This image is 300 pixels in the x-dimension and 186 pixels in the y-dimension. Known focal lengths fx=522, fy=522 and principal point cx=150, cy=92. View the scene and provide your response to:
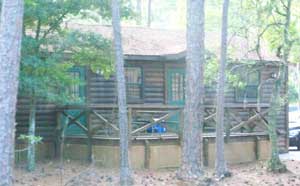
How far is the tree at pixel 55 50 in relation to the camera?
1197cm

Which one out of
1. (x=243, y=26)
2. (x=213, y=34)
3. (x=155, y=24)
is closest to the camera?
(x=243, y=26)

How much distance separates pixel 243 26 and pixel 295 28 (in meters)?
1.55

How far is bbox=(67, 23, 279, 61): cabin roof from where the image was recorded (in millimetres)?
15738

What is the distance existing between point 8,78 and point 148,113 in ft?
22.7

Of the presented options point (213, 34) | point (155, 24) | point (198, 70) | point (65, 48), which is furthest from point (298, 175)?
point (155, 24)

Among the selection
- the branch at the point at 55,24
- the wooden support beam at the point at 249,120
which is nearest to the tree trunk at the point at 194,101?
the branch at the point at 55,24

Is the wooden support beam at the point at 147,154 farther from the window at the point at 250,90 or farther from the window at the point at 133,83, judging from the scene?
the window at the point at 250,90

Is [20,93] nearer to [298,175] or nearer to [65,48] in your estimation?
[65,48]

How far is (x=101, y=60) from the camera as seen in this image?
13266mm

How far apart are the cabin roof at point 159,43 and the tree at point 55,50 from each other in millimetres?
Result: 1995

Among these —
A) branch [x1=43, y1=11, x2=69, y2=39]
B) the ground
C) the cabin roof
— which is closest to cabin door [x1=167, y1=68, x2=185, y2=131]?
the cabin roof

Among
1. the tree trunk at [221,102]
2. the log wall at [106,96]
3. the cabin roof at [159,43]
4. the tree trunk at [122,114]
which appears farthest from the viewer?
the cabin roof at [159,43]

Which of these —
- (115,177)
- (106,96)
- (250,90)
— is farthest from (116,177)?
(250,90)

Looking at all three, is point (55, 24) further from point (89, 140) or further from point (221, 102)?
point (221, 102)
